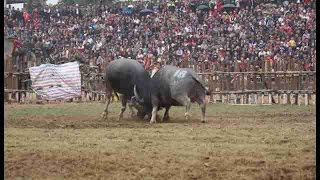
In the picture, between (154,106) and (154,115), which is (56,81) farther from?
(154,115)

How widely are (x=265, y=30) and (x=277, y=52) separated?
3.73 meters

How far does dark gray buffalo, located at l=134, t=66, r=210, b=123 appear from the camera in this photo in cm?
1736

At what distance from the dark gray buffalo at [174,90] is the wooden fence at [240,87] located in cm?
873

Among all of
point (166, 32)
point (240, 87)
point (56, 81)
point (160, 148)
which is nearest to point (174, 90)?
point (160, 148)

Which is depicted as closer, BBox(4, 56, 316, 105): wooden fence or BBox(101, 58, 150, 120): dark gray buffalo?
BBox(101, 58, 150, 120): dark gray buffalo

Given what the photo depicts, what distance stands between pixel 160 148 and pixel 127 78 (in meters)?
7.24

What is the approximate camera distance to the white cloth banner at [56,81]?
27.5m

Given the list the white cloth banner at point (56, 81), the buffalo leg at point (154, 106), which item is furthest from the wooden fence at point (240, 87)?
the buffalo leg at point (154, 106)

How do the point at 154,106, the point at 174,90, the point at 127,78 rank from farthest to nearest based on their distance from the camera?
the point at 127,78
the point at 154,106
the point at 174,90

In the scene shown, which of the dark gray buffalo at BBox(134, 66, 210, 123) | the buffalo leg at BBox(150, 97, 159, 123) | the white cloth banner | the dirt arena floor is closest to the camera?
the dirt arena floor

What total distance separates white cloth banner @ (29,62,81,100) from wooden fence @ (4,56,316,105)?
0.41 meters

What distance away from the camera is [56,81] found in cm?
2741

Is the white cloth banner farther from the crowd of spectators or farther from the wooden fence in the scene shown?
the crowd of spectators

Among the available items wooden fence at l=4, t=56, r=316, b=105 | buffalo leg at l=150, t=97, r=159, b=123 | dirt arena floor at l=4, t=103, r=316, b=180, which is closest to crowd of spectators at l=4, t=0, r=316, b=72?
wooden fence at l=4, t=56, r=316, b=105
